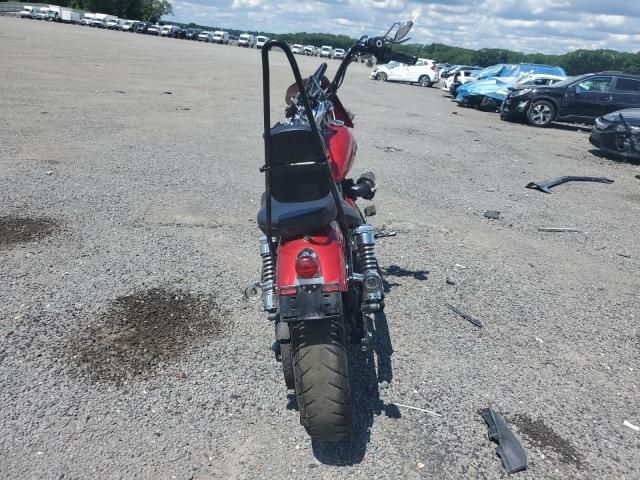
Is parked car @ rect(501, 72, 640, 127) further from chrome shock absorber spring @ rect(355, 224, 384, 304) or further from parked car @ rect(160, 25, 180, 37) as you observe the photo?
parked car @ rect(160, 25, 180, 37)

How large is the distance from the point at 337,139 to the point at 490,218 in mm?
3826

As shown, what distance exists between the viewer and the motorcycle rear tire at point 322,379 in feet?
8.77

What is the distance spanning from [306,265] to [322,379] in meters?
0.61

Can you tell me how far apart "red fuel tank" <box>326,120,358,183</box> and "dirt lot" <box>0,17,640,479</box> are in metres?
1.34

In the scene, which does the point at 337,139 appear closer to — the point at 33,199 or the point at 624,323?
the point at 624,323

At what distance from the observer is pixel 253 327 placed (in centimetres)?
407

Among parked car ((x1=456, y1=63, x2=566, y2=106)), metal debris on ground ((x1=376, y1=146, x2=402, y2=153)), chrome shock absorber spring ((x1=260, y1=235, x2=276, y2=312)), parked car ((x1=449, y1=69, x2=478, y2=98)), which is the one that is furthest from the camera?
parked car ((x1=449, y1=69, x2=478, y2=98))

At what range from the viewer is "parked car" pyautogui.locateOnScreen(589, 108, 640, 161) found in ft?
36.9

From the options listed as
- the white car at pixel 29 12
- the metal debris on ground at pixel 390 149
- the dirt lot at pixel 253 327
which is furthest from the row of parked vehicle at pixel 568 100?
the white car at pixel 29 12

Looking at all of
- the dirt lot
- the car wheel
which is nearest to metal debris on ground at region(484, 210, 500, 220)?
the dirt lot

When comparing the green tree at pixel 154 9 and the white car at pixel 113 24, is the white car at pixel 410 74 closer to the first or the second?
the white car at pixel 113 24

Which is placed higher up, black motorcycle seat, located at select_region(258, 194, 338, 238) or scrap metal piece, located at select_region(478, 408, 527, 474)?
black motorcycle seat, located at select_region(258, 194, 338, 238)

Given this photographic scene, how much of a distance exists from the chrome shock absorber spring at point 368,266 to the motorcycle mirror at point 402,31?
1.56 meters

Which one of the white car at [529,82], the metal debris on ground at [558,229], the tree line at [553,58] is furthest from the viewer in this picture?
the tree line at [553,58]
